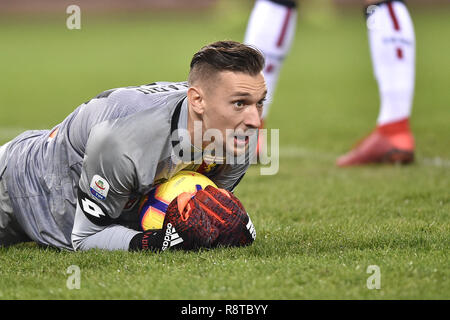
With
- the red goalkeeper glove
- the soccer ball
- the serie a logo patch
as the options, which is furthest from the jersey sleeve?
the red goalkeeper glove

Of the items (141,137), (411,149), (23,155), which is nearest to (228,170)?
(141,137)

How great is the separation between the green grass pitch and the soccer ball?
0.28 metres

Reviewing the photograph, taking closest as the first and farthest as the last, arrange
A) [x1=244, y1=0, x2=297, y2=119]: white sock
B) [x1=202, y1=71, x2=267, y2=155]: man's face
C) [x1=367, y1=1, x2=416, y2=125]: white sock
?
[x1=202, y1=71, x2=267, y2=155]: man's face
[x1=367, y1=1, x2=416, y2=125]: white sock
[x1=244, y1=0, x2=297, y2=119]: white sock

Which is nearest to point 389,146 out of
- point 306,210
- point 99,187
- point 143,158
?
point 306,210

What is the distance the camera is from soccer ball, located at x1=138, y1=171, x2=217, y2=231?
3.97 meters

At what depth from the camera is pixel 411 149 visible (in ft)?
21.5

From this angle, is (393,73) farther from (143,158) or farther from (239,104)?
(143,158)

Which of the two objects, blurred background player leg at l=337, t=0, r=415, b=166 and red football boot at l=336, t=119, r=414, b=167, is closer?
blurred background player leg at l=337, t=0, r=415, b=166

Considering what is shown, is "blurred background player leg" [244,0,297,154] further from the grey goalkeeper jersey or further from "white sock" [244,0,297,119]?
the grey goalkeeper jersey

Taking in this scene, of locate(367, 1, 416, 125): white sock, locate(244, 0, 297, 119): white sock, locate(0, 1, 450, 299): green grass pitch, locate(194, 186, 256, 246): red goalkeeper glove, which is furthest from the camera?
locate(244, 0, 297, 119): white sock

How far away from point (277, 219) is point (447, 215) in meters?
1.02

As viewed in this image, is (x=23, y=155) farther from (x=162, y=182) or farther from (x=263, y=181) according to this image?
(x=263, y=181)

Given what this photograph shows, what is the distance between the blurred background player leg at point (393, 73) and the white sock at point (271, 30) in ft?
2.28
